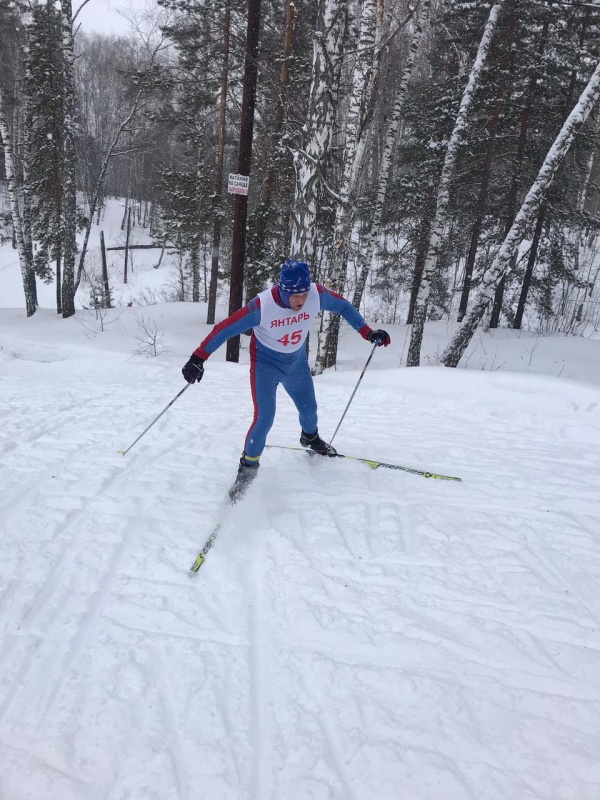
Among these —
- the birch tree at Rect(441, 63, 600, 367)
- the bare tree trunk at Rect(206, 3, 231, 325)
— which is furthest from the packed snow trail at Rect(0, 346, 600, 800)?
the bare tree trunk at Rect(206, 3, 231, 325)

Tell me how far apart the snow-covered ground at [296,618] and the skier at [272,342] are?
51cm

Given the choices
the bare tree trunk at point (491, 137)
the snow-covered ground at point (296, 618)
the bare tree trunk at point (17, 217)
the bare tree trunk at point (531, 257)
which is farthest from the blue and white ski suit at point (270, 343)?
the bare tree trunk at point (17, 217)

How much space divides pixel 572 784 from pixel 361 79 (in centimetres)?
881

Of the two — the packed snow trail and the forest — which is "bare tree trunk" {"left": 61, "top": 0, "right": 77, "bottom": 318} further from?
the packed snow trail

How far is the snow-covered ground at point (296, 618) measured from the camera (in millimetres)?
1873

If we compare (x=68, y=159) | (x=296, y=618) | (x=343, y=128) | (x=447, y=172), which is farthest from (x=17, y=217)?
(x=296, y=618)

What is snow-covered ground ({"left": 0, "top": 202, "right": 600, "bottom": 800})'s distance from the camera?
1873mm

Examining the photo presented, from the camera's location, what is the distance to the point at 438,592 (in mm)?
2803

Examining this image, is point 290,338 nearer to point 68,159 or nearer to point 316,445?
point 316,445

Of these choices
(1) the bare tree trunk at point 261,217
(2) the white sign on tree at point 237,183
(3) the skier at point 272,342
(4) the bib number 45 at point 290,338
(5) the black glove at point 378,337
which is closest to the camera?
(3) the skier at point 272,342

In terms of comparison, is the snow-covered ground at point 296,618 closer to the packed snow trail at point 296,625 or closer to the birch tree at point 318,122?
the packed snow trail at point 296,625

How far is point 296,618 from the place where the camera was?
2.58m

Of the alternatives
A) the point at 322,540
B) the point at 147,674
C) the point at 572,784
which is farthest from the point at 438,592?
the point at 147,674

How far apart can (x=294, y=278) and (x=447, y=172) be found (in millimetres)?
7808
